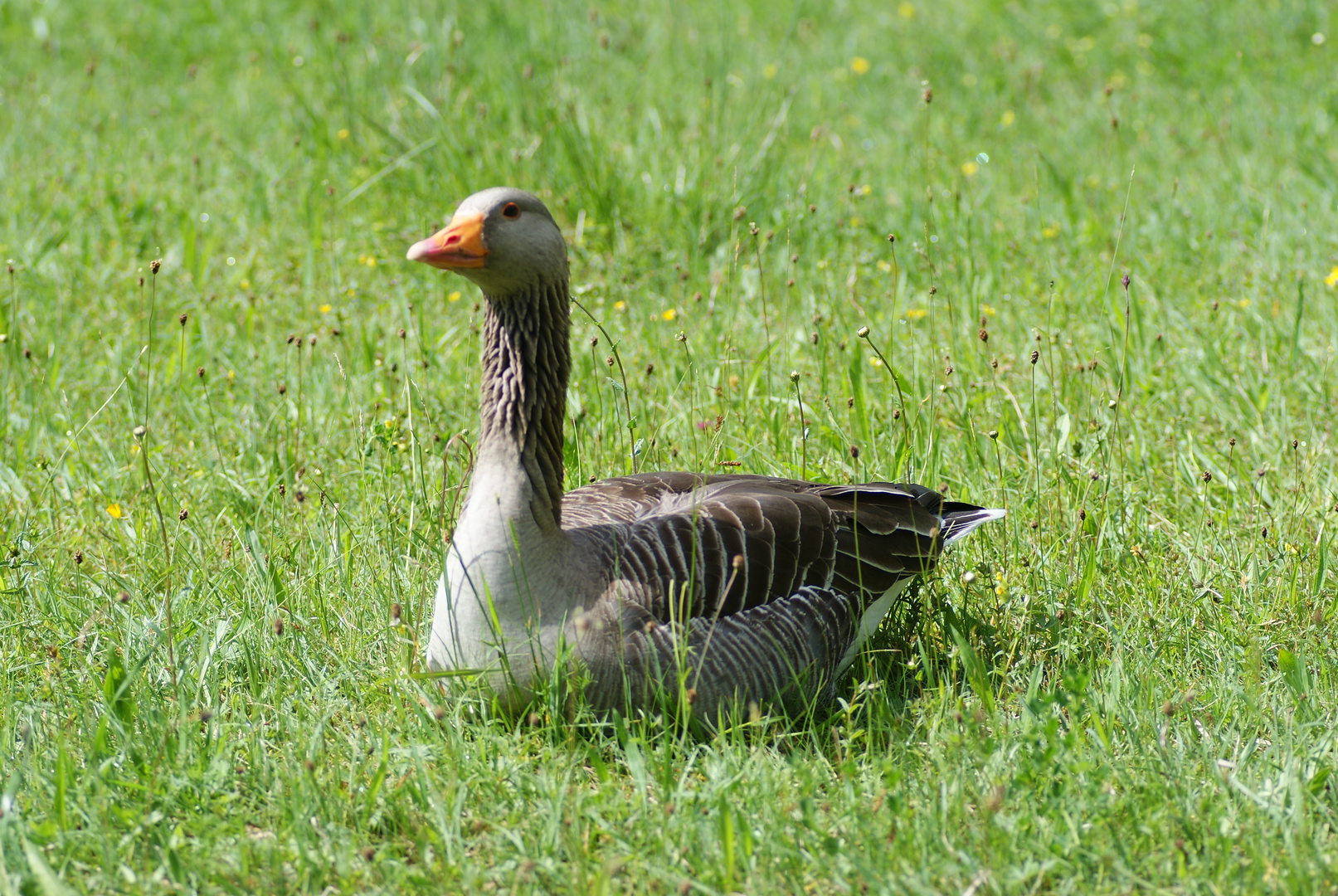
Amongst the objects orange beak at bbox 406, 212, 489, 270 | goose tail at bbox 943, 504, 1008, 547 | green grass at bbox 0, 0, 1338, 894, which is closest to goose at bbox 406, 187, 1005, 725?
orange beak at bbox 406, 212, 489, 270

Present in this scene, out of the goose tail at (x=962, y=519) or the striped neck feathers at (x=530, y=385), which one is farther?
the goose tail at (x=962, y=519)

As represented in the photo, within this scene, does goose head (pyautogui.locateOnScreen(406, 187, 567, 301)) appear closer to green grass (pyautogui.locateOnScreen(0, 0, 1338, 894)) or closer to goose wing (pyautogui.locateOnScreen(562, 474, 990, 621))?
green grass (pyautogui.locateOnScreen(0, 0, 1338, 894))

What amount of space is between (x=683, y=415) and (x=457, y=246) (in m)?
1.86

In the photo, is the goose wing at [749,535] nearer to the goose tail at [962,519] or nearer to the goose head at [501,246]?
the goose tail at [962,519]

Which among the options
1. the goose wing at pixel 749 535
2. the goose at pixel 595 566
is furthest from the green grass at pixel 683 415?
the goose wing at pixel 749 535

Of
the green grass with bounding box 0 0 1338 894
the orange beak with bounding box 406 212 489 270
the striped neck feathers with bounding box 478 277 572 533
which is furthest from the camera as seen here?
the striped neck feathers with bounding box 478 277 572 533

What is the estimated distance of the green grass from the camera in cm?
296

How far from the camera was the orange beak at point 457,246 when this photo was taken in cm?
321

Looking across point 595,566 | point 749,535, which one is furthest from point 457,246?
point 749,535

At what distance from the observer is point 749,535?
358 cm

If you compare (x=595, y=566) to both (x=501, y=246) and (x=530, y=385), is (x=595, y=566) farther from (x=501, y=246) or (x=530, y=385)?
(x=501, y=246)

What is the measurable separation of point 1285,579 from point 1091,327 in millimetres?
2071

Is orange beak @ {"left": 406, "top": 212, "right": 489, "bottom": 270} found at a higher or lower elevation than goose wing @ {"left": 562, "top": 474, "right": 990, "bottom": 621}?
higher

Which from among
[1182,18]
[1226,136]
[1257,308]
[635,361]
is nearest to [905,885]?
[635,361]
